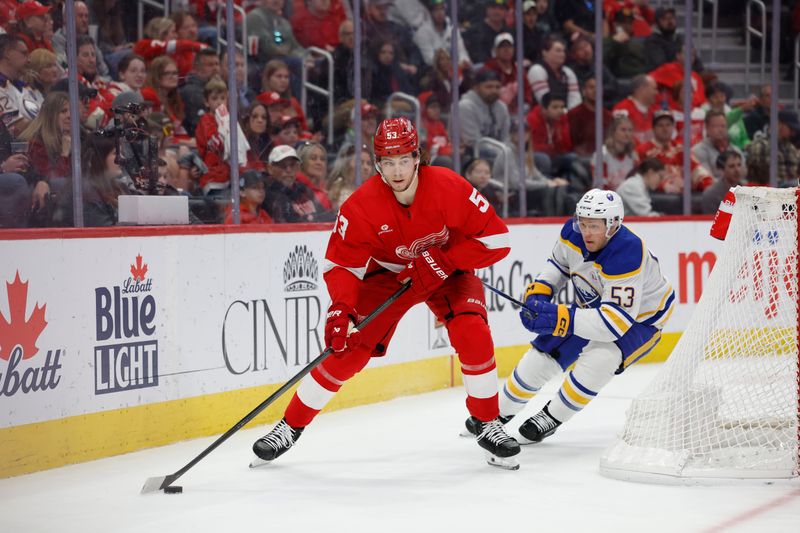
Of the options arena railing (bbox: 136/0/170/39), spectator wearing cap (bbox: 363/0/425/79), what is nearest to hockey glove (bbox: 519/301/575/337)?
arena railing (bbox: 136/0/170/39)

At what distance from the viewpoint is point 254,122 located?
17.0ft

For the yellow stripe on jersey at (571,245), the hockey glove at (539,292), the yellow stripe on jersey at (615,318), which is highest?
the yellow stripe on jersey at (571,245)

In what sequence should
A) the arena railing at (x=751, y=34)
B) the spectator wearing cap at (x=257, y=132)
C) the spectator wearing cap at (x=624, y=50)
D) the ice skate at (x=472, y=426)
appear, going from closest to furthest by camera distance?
the ice skate at (x=472, y=426), the spectator wearing cap at (x=257, y=132), the spectator wearing cap at (x=624, y=50), the arena railing at (x=751, y=34)

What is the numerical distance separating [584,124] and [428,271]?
357 centimetres

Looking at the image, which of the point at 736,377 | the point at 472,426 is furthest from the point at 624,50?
the point at 736,377

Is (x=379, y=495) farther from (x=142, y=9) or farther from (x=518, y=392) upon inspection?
(x=142, y=9)

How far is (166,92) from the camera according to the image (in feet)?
16.1

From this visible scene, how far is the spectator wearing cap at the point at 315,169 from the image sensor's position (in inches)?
211

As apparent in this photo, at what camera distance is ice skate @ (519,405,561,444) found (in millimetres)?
4199

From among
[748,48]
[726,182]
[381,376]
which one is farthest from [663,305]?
[748,48]

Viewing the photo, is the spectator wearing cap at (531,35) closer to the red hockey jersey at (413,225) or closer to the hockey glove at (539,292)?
the hockey glove at (539,292)

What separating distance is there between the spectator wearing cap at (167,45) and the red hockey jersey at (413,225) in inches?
65.9

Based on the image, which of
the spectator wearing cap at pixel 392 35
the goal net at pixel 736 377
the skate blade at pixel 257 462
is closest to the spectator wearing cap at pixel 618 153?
the spectator wearing cap at pixel 392 35

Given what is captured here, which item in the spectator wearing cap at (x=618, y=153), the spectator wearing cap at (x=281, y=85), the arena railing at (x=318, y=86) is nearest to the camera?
the spectator wearing cap at (x=281, y=85)
